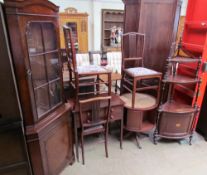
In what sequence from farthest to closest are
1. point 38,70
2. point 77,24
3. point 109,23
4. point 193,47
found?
point 109,23
point 77,24
point 193,47
point 38,70

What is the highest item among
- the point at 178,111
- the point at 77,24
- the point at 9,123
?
the point at 77,24

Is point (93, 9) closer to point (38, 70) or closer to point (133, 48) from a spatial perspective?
point (133, 48)

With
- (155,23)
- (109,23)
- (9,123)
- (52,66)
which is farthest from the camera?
(109,23)

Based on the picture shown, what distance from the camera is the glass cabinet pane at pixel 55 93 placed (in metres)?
1.65

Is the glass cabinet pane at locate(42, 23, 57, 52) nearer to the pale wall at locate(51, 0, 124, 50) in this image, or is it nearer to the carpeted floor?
the carpeted floor

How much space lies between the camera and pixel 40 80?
1.50 metres

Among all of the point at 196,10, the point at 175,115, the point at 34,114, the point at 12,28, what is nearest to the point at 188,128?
the point at 175,115

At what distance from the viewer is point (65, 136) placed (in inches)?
71.4

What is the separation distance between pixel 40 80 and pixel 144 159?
1613 mm

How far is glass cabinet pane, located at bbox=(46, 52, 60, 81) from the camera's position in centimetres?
155

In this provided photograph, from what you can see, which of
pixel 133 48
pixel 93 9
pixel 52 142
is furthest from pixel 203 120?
A: pixel 93 9

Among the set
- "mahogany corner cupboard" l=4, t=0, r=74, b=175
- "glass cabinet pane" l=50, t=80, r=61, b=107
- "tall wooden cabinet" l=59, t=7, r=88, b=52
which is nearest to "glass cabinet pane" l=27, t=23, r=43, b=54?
"mahogany corner cupboard" l=4, t=0, r=74, b=175

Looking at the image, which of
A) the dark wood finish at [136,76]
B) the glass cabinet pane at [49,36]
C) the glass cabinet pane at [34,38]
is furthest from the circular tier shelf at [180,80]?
the glass cabinet pane at [34,38]

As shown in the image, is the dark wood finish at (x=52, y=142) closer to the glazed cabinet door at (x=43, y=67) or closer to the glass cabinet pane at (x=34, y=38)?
the glazed cabinet door at (x=43, y=67)
